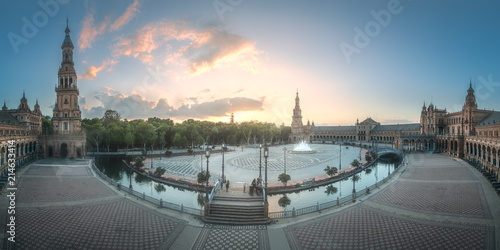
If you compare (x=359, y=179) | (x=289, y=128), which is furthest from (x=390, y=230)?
(x=289, y=128)

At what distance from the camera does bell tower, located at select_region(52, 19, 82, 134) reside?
45.9 metres

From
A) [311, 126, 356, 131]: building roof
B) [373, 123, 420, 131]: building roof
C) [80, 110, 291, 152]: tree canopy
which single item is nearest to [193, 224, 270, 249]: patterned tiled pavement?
[80, 110, 291, 152]: tree canopy

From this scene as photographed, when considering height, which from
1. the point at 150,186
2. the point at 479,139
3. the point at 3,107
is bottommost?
the point at 150,186

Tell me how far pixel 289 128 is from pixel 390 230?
371 feet

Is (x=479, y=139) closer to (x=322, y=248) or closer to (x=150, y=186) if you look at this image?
(x=322, y=248)

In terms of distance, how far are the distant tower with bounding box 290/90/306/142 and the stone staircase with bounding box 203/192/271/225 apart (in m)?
99.3

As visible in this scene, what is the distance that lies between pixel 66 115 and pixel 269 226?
4992cm

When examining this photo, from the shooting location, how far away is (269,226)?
1459 centimetres

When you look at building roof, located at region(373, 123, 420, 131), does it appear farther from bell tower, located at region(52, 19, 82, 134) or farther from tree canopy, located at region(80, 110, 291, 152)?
bell tower, located at region(52, 19, 82, 134)

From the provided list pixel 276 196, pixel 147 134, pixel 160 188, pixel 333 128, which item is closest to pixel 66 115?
pixel 147 134

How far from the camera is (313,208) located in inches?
698

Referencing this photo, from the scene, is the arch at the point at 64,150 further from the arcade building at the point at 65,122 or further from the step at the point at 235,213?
the step at the point at 235,213

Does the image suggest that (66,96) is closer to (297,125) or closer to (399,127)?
(297,125)

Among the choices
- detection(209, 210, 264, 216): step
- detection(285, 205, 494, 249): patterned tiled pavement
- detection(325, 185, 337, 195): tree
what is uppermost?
detection(209, 210, 264, 216): step
